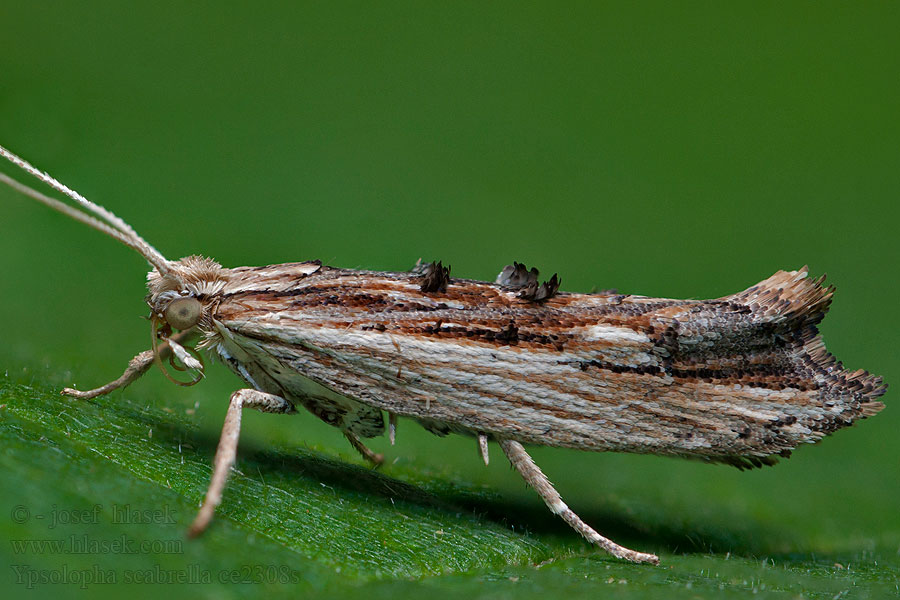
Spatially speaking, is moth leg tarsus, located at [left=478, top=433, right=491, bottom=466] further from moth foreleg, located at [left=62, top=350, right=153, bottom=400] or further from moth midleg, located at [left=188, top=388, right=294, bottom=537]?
moth foreleg, located at [left=62, top=350, right=153, bottom=400]

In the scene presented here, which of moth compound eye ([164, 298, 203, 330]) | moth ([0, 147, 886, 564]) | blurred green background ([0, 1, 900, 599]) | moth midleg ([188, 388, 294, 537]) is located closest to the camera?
moth midleg ([188, 388, 294, 537])

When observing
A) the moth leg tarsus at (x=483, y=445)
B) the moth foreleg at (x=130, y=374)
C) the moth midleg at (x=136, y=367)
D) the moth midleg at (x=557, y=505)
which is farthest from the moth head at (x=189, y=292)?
the moth midleg at (x=557, y=505)

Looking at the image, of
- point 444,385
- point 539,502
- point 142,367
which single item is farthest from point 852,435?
point 142,367

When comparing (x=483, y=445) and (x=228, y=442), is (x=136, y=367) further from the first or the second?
(x=483, y=445)

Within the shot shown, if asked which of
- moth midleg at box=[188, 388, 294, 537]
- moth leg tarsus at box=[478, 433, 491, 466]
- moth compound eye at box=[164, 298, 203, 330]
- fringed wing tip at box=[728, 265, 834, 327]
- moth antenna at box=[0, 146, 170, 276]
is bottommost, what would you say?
moth midleg at box=[188, 388, 294, 537]

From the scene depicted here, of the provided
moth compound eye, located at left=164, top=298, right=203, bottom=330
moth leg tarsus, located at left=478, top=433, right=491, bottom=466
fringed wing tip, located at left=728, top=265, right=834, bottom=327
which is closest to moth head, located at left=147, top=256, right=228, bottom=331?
moth compound eye, located at left=164, top=298, right=203, bottom=330

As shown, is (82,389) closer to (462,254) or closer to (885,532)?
(462,254)
